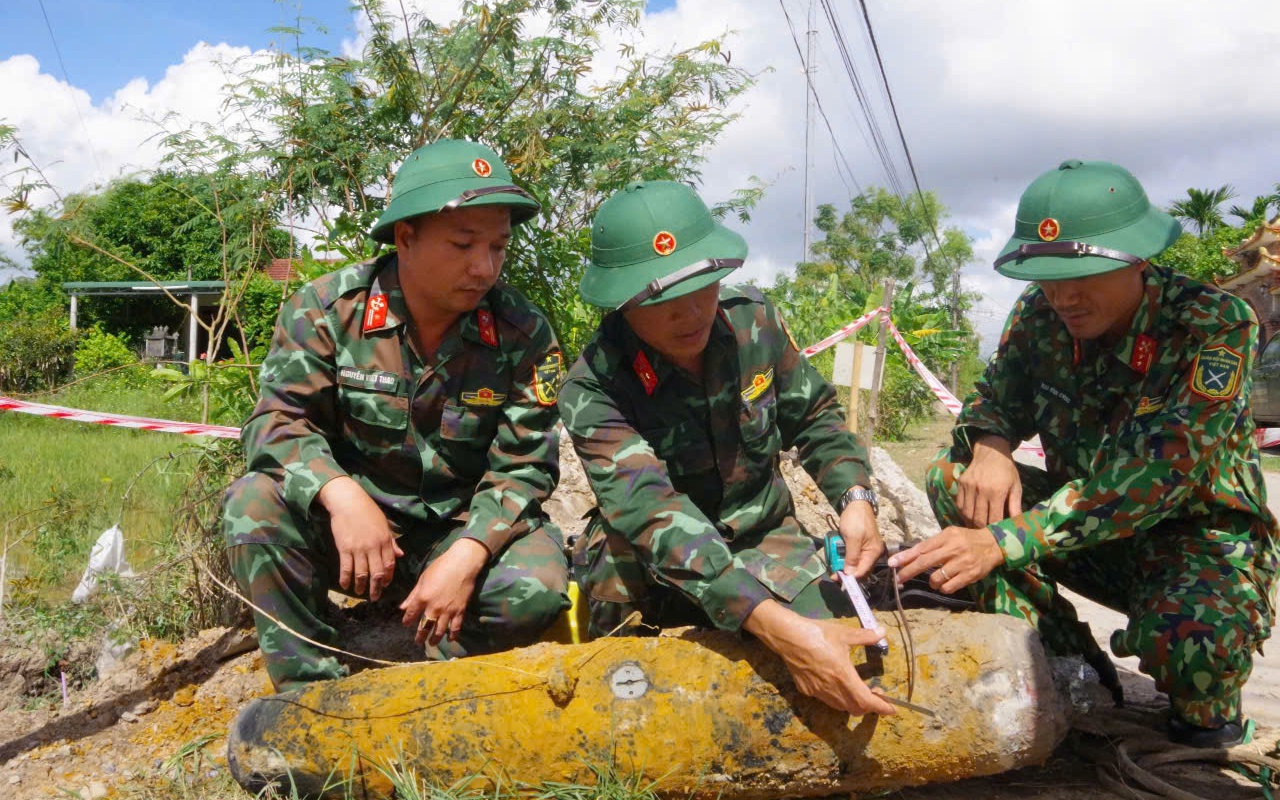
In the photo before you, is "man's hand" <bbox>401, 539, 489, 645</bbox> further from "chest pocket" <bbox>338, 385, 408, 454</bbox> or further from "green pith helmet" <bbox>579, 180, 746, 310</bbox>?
"green pith helmet" <bbox>579, 180, 746, 310</bbox>

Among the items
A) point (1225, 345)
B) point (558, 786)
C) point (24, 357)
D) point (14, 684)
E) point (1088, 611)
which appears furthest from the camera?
point (24, 357)

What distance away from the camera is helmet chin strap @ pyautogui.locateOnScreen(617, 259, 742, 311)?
94.8 inches

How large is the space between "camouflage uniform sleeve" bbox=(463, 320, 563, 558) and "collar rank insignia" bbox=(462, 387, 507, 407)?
0.04m

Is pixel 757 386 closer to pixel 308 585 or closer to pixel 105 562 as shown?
pixel 308 585

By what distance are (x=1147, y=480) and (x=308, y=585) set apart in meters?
2.30

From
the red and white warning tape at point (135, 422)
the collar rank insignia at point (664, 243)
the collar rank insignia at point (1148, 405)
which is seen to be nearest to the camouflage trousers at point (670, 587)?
the collar rank insignia at point (664, 243)

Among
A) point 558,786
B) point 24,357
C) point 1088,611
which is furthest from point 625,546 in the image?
point 24,357

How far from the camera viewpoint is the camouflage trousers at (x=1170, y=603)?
246 cm

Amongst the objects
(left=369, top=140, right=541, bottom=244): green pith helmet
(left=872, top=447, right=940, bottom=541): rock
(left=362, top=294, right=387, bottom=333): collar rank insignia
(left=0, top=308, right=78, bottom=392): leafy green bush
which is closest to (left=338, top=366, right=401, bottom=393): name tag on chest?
(left=362, top=294, right=387, bottom=333): collar rank insignia

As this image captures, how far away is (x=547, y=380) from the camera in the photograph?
2.93 metres

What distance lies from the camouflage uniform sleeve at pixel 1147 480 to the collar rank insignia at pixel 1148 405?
0.04 m

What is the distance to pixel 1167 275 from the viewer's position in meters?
2.75

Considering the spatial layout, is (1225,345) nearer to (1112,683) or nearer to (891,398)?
(1112,683)

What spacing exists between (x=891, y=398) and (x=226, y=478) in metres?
11.4
